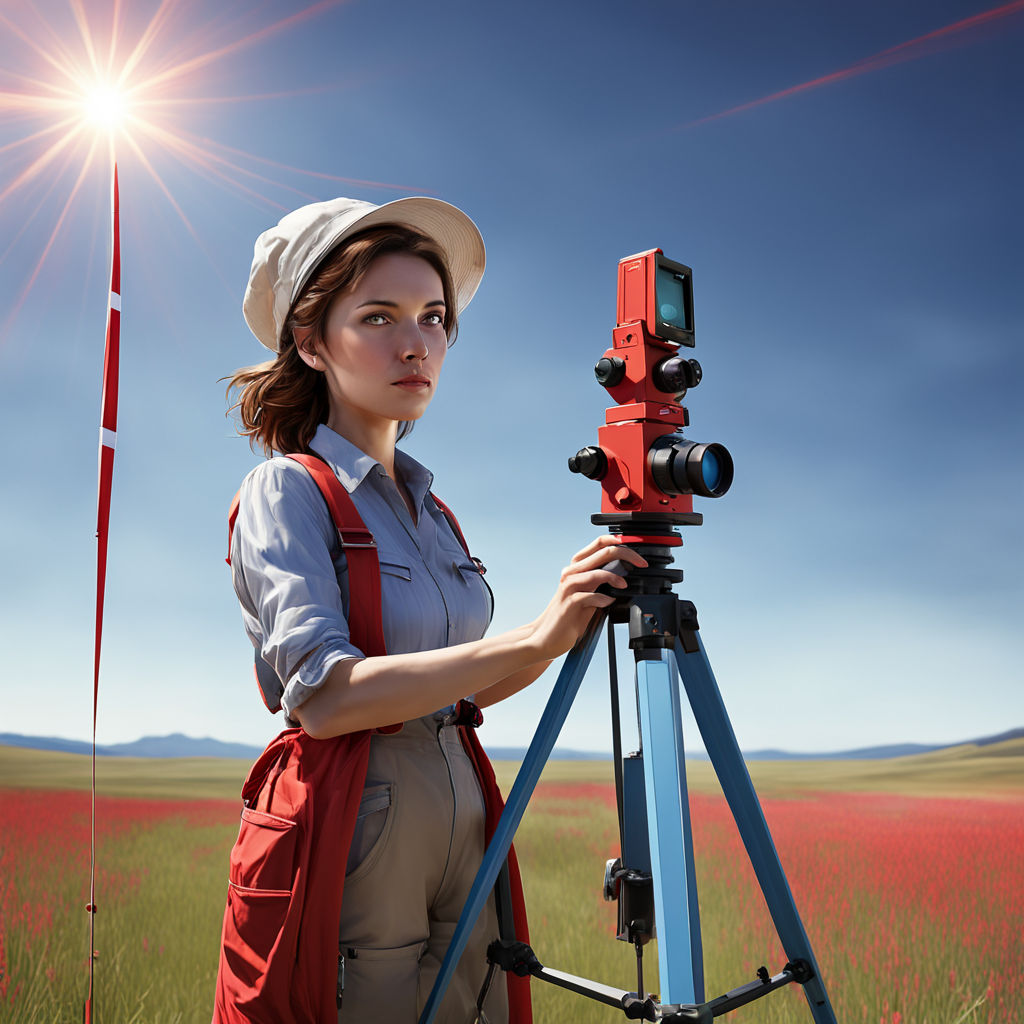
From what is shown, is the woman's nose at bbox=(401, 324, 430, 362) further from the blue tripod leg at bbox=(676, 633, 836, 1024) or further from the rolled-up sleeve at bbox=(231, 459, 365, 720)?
the blue tripod leg at bbox=(676, 633, 836, 1024)

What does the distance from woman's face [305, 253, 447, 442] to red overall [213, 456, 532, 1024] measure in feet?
1.08

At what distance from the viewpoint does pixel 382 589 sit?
1888mm

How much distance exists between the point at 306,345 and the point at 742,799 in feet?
5.12

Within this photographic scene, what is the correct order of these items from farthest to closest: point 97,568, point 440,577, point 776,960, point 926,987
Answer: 1. point 776,960
2. point 926,987
3. point 97,568
4. point 440,577

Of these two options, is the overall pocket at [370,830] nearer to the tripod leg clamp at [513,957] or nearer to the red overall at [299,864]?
the red overall at [299,864]

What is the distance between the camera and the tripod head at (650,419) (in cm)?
183

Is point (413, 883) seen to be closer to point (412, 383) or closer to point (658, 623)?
point (658, 623)

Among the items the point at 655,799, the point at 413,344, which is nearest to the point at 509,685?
the point at 655,799

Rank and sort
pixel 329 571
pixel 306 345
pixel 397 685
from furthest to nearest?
pixel 306 345 → pixel 329 571 → pixel 397 685

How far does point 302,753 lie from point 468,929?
1.73 feet

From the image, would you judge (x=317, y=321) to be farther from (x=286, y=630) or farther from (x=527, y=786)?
(x=527, y=786)

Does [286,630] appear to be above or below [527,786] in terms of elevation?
above

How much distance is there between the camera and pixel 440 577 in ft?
6.86

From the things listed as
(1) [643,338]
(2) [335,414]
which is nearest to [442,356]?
(2) [335,414]
